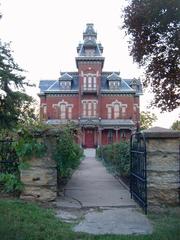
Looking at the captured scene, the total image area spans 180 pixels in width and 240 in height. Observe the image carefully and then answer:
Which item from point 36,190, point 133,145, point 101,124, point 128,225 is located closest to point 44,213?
point 36,190

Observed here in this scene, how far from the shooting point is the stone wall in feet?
26.2

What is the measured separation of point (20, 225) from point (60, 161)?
3281 mm

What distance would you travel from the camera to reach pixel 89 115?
194 ft

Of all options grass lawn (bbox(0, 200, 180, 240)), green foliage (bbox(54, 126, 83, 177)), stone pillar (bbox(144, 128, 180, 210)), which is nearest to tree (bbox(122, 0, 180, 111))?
stone pillar (bbox(144, 128, 180, 210))

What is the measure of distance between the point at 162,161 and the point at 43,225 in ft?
9.25

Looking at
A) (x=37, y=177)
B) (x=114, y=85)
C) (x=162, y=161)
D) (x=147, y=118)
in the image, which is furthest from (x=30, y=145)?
(x=147, y=118)

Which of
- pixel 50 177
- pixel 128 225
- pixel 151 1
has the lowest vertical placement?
pixel 128 225

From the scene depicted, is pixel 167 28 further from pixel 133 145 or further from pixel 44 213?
pixel 44 213

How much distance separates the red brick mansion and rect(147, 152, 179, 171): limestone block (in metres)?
50.1

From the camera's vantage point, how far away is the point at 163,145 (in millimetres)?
7777

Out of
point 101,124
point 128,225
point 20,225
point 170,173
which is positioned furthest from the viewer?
point 101,124

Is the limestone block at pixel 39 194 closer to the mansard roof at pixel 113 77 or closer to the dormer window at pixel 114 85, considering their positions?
the mansard roof at pixel 113 77

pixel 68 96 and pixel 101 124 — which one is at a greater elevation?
pixel 68 96

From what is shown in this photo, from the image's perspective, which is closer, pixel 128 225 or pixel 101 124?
pixel 128 225
